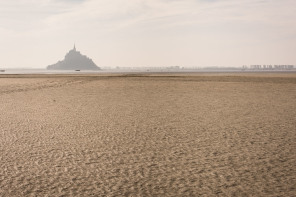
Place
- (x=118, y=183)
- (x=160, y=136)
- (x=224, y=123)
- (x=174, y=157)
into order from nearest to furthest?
(x=118, y=183) → (x=174, y=157) → (x=160, y=136) → (x=224, y=123)

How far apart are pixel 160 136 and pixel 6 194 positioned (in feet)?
13.7

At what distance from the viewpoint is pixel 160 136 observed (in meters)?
7.57

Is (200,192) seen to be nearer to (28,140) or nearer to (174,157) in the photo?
(174,157)

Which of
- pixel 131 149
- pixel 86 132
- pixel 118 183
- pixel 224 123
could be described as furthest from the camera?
pixel 224 123

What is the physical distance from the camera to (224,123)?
928cm

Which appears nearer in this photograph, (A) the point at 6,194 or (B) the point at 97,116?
(A) the point at 6,194

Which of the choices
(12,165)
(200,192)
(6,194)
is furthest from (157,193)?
(12,165)

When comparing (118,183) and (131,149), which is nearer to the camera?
(118,183)

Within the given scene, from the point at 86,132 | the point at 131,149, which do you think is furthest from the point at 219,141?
the point at 86,132

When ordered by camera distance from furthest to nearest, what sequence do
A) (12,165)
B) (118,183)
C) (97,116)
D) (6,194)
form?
(97,116) < (12,165) < (118,183) < (6,194)

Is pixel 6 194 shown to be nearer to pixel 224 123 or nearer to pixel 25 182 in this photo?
pixel 25 182

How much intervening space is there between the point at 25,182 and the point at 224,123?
639cm

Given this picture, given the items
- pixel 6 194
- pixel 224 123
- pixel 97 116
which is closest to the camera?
pixel 6 194

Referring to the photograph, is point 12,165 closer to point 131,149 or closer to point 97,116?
point 131,149
